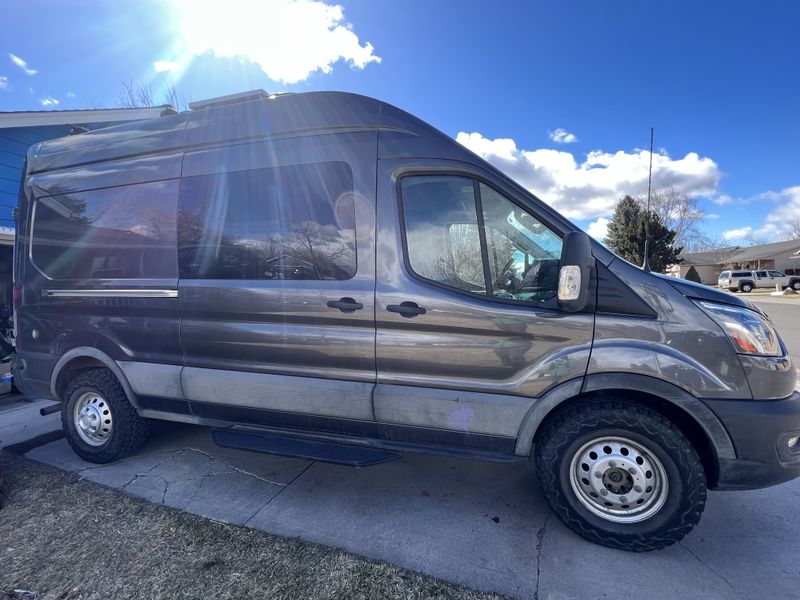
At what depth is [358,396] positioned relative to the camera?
2600 mm

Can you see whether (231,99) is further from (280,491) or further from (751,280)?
(751,280)

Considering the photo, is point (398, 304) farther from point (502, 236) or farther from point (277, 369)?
point (277, 369)

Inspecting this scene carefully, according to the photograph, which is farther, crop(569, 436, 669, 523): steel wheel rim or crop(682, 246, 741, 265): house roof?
crop(682, 246, 741, 265): house roof

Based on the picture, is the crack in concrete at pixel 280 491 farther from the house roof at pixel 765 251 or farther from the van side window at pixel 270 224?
the house roof at pixel 765 251

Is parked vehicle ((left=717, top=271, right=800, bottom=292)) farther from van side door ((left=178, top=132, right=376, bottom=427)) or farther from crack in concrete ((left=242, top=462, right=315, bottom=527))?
van side door ((left=178, top=132, right=376, bottom=427))

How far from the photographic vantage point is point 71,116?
8141 mm

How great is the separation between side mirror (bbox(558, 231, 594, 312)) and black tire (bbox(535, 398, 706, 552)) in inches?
27.0

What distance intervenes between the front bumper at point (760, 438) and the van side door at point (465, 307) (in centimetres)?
79

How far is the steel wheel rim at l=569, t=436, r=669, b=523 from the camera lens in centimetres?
226

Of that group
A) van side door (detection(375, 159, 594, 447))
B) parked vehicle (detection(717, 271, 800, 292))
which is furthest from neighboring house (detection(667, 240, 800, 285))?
van side door (detection(375, 159, 594, 447))

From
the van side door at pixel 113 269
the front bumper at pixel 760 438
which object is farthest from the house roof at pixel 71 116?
A: the front bumper at pixel 760 438

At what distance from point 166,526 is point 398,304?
2.04m

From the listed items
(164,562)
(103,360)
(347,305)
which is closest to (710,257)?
(347,305)

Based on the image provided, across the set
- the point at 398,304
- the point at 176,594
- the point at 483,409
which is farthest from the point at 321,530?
the point at 398,304
